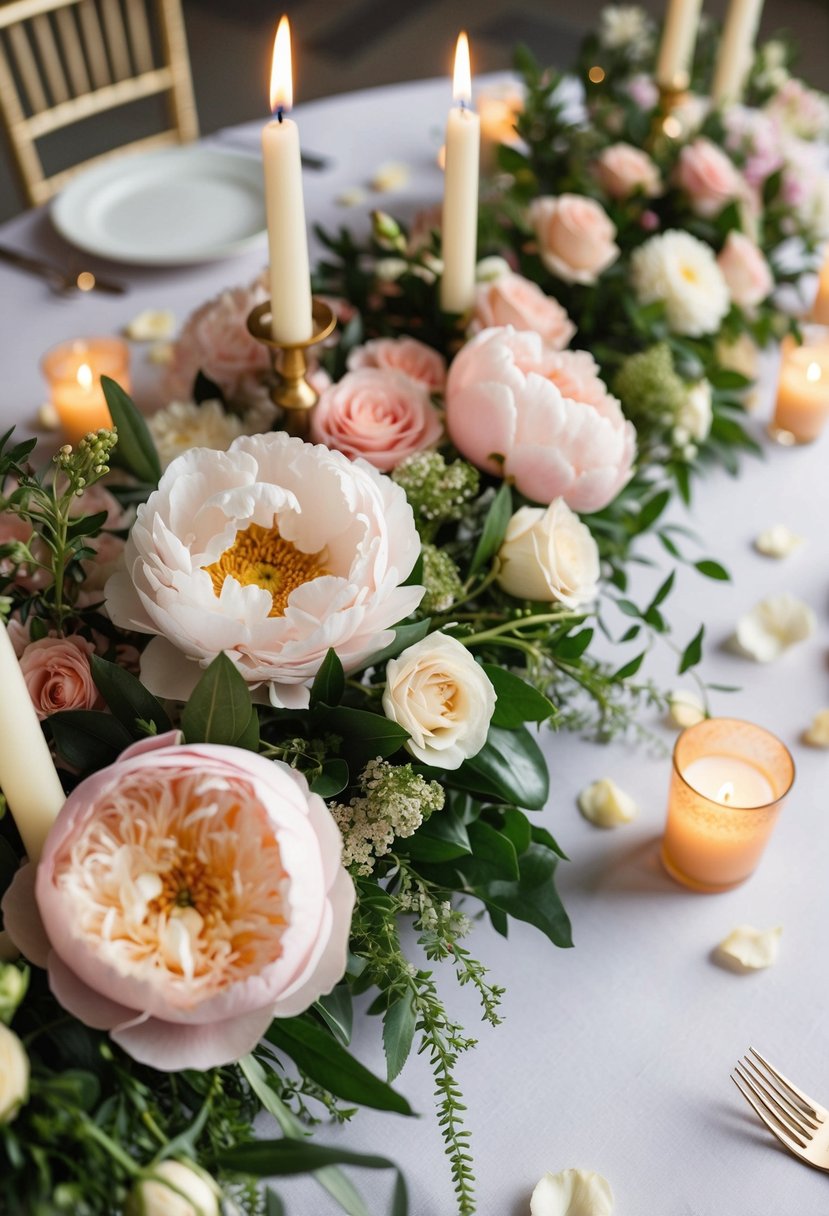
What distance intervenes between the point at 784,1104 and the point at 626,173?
40.0 inches

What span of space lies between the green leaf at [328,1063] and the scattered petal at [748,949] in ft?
0.99

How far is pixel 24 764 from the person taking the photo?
52 cm

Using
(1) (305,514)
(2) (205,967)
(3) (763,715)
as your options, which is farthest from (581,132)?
(2) (205,967)

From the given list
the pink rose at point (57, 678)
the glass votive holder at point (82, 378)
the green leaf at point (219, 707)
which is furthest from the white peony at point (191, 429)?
the green leaf at point (219, 707)

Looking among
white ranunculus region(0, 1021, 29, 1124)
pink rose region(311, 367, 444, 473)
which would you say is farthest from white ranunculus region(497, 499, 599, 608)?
white ranunculus region(0, 1021, 29, 1124)

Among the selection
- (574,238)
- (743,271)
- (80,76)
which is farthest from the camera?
(80,76)

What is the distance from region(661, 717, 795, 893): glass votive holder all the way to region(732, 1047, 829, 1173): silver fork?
0.13 metres

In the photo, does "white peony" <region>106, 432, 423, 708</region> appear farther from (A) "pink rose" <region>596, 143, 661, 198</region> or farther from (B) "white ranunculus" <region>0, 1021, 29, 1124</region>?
(A) "pink rose" <region>596, 143, 661, 198</region>

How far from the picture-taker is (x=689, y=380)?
1.16 metres

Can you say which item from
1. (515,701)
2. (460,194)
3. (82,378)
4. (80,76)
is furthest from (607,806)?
(80,76)

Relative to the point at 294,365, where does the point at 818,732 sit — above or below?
below

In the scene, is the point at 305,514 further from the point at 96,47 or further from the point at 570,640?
the point at 96,47

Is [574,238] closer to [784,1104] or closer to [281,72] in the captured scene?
[281,72]

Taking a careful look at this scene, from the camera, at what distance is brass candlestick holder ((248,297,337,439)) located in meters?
0.81
